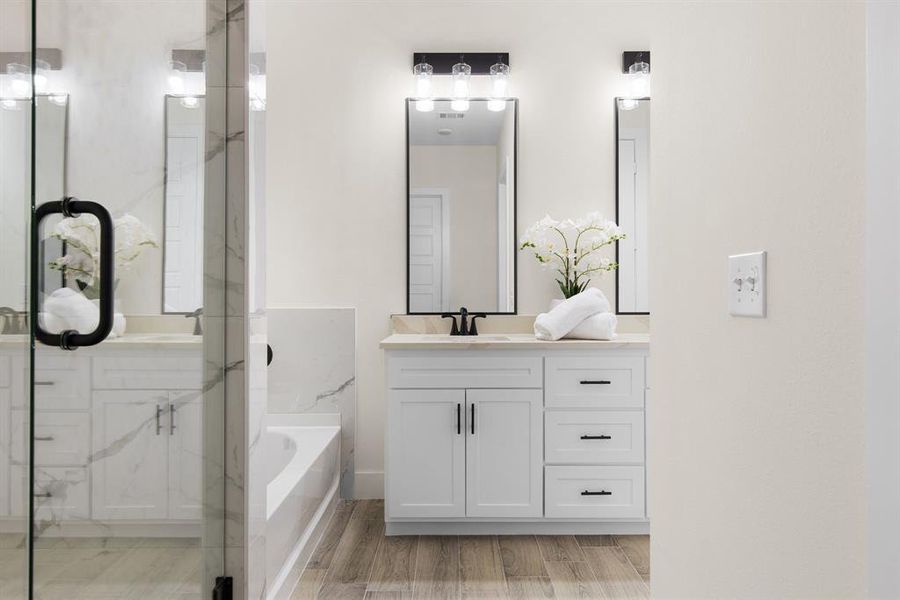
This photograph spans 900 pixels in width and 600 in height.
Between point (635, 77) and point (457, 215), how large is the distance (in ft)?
4.07

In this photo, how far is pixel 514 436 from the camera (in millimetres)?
2436

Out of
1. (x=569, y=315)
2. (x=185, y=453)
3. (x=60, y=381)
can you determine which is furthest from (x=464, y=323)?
(x=60, y=381)

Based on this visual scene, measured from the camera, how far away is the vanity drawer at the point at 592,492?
2424 millimetres

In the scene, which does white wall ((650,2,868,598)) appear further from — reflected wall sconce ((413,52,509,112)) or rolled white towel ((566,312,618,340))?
reflected wall sconce ((413,52,509,112))

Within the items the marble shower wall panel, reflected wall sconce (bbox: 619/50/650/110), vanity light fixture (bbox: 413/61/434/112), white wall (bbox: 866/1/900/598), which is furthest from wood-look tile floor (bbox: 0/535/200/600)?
reflected wall sconce (bbox: 619/50/650/110)

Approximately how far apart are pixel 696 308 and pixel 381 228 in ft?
7.13

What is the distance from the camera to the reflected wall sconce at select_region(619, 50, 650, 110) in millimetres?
2969

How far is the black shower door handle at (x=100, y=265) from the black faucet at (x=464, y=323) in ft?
6.65

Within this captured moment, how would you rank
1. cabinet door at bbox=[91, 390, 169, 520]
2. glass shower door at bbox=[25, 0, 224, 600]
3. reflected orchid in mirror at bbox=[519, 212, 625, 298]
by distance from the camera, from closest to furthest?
glass shower door at bbox=[25, 0, 224, 600] < cabinet door at bbox=[91, 390, 169, 520] < reflected orchid in mirror at bbox=[519, 212, 625, 298]

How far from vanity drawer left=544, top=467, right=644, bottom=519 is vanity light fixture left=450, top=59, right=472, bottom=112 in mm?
1945

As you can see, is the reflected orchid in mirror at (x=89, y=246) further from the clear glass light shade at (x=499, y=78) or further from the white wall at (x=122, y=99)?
the clear glass light shade at (x=499, y=78)

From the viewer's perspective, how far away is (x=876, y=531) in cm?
61

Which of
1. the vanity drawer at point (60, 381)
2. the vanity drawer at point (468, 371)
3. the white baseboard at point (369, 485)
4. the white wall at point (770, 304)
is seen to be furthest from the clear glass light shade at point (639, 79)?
the vanity drawer at point (60, 381)

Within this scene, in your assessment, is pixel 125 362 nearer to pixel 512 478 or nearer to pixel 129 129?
pixel 129 129
